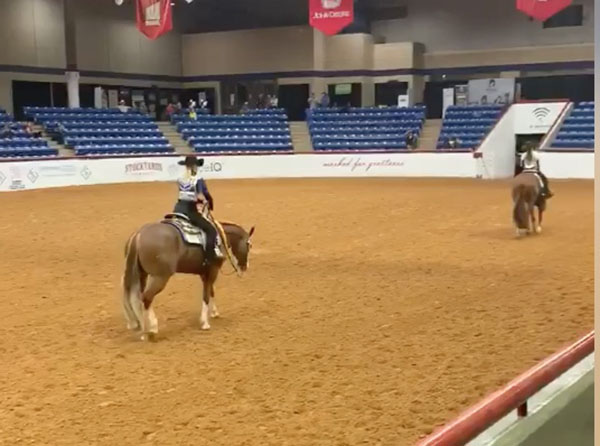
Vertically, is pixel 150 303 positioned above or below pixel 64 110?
below

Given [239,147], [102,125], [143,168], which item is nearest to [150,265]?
[143,168]

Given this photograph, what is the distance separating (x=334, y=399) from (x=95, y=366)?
2.30 metres

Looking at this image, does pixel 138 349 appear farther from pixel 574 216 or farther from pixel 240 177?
pixel 240 177

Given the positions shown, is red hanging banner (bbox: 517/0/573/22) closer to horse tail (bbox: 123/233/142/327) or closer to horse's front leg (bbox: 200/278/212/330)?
horse's front leg (bbox: 200/278/212/330)

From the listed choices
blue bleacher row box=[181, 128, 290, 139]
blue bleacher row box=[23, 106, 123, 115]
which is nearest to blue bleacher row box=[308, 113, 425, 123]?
blue bleacher row box=[181, 128, 290, 139]

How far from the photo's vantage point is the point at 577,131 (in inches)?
1180

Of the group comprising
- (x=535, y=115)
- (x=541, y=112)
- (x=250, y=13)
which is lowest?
(x=535, y=115)

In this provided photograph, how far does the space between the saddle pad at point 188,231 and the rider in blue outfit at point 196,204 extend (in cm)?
5

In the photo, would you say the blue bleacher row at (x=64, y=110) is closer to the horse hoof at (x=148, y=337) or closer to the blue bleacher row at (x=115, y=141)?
the blue bleacher row at (x=115, y=141)

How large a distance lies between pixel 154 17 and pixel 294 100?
16.2m

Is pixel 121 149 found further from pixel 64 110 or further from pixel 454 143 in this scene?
pixel 454 143

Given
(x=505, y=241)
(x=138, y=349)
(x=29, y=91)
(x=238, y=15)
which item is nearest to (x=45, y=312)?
(x=138, y=349)

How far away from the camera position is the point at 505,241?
44.5ft

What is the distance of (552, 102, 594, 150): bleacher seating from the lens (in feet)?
95.1
